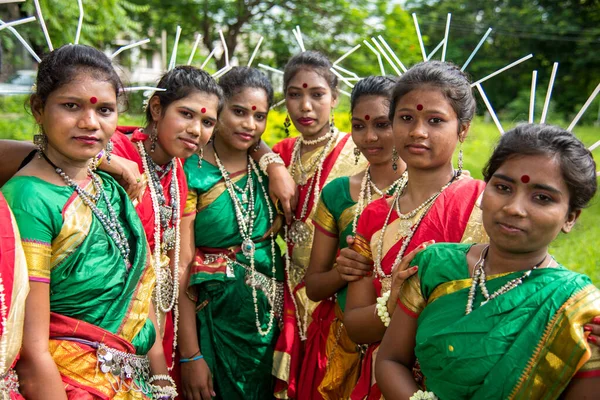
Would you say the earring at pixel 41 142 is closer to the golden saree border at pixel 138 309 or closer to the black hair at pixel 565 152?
the golden saree border at pixel 138 309

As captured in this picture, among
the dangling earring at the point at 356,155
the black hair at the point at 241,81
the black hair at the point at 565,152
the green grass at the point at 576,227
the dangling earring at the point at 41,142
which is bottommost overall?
the green grass at the point at 576,227

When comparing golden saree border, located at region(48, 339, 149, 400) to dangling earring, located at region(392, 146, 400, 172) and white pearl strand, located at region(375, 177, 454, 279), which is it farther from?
dangling earring, located at region(392, 146, 400, 172)

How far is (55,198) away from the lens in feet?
6.98

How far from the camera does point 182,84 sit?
118 inches

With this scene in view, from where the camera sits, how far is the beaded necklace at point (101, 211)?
87.8 inches

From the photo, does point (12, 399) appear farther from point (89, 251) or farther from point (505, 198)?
point (505, 198)

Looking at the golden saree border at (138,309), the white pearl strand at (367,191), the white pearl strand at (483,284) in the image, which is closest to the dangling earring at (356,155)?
the white pearl strand at (367,191)

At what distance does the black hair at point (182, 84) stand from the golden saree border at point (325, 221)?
0.76 metres

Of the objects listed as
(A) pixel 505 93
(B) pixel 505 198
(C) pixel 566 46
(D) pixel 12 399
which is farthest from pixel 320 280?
(A) pixel 505 93

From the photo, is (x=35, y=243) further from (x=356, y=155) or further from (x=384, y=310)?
(x=356, y=155)

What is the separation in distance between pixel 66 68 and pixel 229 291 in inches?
60.0

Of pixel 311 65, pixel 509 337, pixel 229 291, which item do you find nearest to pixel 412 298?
pixel 509 337

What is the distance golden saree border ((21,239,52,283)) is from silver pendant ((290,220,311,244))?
1661 mm

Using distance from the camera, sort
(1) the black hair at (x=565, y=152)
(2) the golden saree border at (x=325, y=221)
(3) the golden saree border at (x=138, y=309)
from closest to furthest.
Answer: (1) the black hair at (x=565, y=152)
(3) the golden saree border at (x=138, y=309)
(2) the golden saree border at (x=325, y=221)
